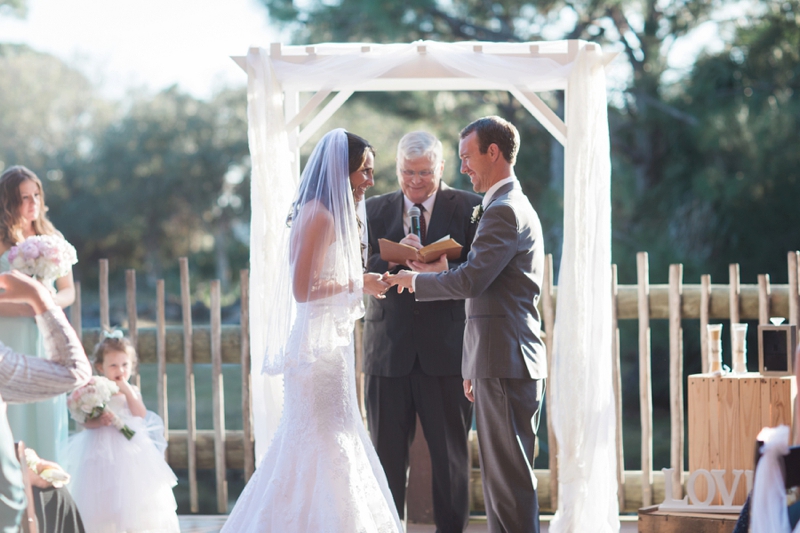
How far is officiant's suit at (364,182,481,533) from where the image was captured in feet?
13.2

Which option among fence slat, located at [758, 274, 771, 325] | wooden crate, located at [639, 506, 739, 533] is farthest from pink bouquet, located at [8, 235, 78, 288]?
fence slat, located at [758, 274, 771, 325]

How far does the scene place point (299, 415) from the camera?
3150 millimetres

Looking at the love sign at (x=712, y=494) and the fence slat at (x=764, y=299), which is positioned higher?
the fence slat at (x=764, y=299)

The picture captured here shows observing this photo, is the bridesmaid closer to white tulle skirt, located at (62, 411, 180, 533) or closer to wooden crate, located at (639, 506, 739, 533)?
white tulle skirt, located at (62, 411, 180, 533)

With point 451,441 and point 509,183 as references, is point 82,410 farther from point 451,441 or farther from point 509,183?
point 509,183

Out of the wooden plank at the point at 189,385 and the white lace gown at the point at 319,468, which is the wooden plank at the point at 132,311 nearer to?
the wooden plank at the point at 189,385

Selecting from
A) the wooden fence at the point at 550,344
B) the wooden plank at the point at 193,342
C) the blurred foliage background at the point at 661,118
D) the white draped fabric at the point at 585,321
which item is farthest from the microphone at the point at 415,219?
the blurred foliage background at the point at 661,118

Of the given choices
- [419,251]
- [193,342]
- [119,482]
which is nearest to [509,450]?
[419,251]

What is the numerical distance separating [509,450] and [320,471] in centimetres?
80

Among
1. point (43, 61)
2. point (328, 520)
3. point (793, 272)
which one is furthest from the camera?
point (43, 61)

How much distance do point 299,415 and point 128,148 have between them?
2954 cm

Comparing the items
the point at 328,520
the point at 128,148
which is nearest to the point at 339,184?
the point at 328,520

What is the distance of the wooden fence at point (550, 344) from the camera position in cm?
484

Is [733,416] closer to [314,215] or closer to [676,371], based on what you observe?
[676,371]
